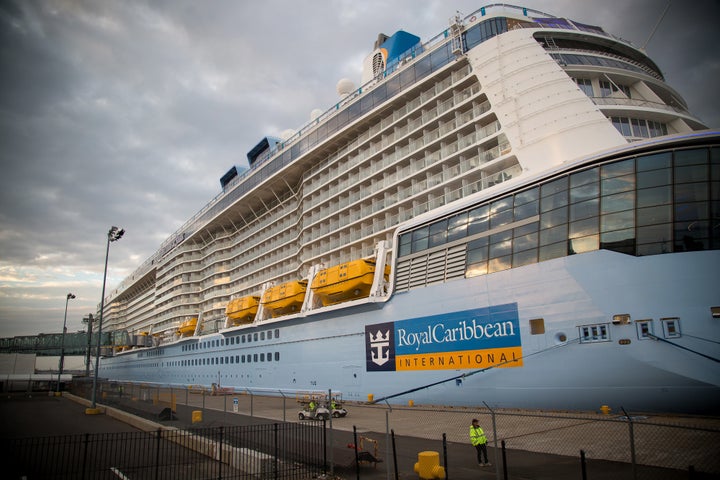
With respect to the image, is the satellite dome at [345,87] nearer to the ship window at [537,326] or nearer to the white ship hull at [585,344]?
the white ship hull at [585,344]

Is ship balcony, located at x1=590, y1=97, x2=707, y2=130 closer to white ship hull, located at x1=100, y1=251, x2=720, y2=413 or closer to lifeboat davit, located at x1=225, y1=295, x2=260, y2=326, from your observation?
white ship hull, located at x1=100, y1=251, x2=720, y2=413

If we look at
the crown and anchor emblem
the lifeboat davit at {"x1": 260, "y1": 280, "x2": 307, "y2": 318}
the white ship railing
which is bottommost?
the crown and anchor emblem

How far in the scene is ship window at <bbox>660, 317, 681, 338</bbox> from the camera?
12945 millimetres

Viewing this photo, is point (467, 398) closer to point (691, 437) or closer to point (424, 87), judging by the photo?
point (691, 437)

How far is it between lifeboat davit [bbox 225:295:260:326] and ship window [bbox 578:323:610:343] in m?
26.8

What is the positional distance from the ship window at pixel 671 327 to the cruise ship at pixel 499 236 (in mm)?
58

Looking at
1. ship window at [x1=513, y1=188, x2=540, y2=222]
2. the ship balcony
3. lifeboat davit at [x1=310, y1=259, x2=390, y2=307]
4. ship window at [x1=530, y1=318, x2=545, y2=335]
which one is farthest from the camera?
lifeboat davit at [x1=310, y1=259, x2=390, y2=307]

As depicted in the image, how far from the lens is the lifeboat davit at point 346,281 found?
961 inches

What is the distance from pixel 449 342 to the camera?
60.4ft

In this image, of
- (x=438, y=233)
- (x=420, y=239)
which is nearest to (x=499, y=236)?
(x=438, y=233)

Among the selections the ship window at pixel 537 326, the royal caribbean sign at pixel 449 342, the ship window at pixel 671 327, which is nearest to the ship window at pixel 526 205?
the royal caribbean sign at pixel 449 342

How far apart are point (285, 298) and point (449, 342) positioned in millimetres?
15487

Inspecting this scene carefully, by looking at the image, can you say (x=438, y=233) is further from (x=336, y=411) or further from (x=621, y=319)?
(x=336, y=411)

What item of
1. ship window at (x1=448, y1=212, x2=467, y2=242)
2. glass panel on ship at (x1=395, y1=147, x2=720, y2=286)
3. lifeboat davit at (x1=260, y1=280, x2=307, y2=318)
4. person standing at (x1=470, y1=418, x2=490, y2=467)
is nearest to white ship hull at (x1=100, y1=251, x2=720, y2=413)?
glass panel on ship at (x1=395, y1=147, x2=720, y2=286)
